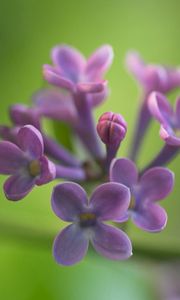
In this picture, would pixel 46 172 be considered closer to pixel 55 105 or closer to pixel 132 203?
pixel 132 203

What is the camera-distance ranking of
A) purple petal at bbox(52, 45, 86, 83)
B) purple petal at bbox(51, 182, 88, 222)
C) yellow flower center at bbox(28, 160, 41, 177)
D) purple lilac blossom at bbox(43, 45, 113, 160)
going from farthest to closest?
purple petal at bbox(52, 45, 86, 83), purple lilac blossom at bbox(43, 45, 113, 160), yellow flower center at bbox(28, 160, 41, 177), purple petal at bbox(51, 182, 88, 222)

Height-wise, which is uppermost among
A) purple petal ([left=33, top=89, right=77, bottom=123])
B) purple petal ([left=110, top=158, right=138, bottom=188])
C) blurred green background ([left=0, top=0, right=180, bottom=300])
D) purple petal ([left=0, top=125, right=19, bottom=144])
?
purple petal ([left=110, top=158, right=138, bottom=188])

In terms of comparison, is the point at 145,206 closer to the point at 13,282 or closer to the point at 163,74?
the point at 163,74

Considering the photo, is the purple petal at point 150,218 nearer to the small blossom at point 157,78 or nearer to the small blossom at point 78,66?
the small blossom at point 78,66

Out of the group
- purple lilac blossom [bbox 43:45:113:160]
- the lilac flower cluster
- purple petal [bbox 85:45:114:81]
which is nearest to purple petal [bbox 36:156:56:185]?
the lilac flower cluster

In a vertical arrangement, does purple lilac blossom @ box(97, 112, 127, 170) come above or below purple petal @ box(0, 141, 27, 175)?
above

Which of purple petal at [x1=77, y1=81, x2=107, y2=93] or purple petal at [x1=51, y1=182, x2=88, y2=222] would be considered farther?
purple petal at [x1=77, y1=81, x2=107, y2=93]

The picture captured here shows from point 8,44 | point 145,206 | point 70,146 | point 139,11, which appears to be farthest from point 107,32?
point 145,206

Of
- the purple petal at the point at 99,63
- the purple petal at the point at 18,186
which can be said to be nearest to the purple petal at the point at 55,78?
the purple petal at the point at 99,63

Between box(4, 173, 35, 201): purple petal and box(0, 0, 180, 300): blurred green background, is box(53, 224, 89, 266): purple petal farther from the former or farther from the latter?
box(0, 0, 180, 300): blurred green background
